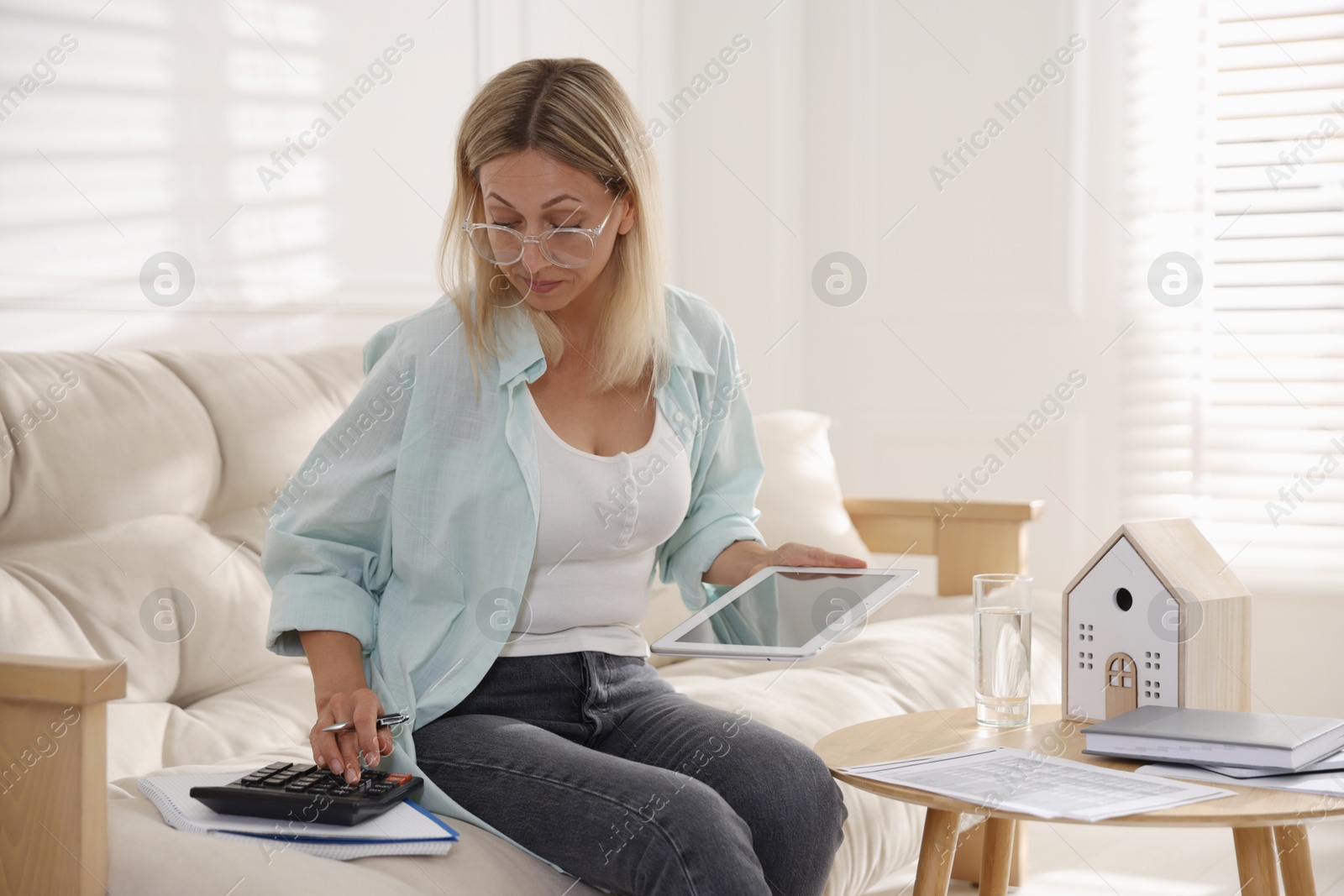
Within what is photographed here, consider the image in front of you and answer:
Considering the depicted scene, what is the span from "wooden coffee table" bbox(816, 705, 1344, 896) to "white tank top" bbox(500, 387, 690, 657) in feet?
0.82

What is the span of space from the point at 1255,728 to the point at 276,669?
1.21m

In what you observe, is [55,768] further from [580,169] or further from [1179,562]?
[1179,562]

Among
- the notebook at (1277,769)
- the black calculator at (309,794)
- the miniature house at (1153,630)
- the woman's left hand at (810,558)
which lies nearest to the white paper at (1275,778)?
the notebook at (1277,769)

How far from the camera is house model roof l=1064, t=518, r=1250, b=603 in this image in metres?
1.23

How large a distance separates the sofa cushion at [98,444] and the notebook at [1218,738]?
1.15m

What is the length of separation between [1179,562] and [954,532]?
1.07 meters

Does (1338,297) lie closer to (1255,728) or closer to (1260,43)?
(1260,43)

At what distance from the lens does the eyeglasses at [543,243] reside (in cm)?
130

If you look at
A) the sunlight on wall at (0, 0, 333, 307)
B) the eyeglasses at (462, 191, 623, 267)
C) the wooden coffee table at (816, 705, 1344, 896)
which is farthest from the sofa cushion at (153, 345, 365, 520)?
the wooden coffee table at (816, 705, 1344, 896)

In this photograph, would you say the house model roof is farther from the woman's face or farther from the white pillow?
the white pillow

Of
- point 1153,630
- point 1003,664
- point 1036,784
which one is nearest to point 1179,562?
point 1153,630

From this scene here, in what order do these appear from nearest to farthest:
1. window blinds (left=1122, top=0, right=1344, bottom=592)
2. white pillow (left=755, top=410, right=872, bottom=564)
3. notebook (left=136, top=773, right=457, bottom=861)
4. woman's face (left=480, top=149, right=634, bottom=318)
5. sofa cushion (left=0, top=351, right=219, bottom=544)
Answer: notebook (left=136, top=773, right=457, bottom=861), woman's face (left=480, top=149, right=634, bottom=318), sofa cushion (left=0, top=351, right=219, bottom=544), white pillow (left=755, top=410, right=872, bottom=564), window blinds (left=1122, top=0, right=1344, bottom=592)

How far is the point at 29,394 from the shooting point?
1.52 m

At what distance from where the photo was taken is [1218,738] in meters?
1.06
